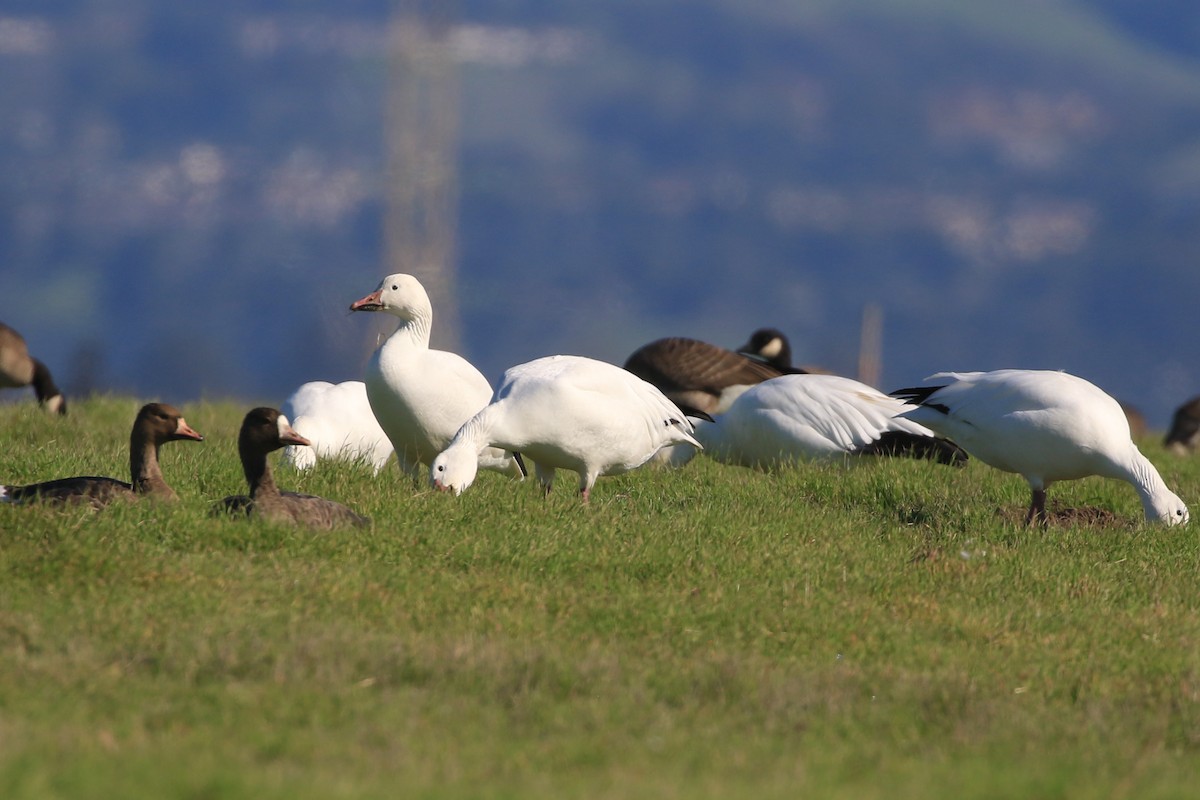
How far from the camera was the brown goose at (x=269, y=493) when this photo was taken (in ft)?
25.0

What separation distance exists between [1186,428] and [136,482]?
20.0 metres

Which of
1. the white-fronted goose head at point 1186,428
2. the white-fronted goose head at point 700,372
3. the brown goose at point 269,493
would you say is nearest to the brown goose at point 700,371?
the white-fronted goose head at point 700,372

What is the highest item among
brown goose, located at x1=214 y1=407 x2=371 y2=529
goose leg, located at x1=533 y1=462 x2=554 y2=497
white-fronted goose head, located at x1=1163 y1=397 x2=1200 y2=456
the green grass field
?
brown goose, located at x1=214 y1=407 x2=371 y2=529

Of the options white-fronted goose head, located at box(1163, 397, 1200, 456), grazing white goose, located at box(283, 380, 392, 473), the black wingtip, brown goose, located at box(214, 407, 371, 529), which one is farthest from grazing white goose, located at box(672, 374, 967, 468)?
white-fronted goose head, located at box(1163, 397, 1200, 456)

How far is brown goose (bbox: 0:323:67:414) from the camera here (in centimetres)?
1984

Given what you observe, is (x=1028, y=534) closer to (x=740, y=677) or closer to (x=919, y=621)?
(x=919, y=621)

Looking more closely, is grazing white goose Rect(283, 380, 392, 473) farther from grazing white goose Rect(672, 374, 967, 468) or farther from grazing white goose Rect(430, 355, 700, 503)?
grazing white goose Rect(672, 374, 967, 468)

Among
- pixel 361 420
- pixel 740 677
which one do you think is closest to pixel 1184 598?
pixel 740 677

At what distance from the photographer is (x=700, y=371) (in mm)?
17047

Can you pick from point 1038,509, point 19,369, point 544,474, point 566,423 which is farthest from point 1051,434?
point 19,369

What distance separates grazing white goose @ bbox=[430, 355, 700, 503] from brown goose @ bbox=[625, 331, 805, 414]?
20.7ft

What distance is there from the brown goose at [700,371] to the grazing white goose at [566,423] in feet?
20.7

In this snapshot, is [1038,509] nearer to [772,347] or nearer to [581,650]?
[581,650]

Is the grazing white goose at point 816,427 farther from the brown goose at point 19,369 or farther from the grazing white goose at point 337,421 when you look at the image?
the brown goose at point 19,369
